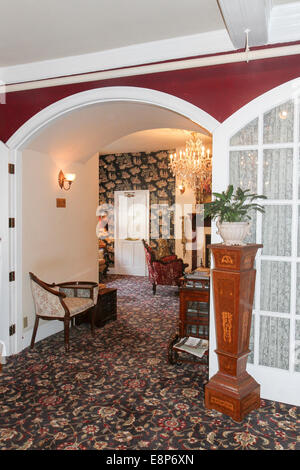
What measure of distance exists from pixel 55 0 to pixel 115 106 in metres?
1.47

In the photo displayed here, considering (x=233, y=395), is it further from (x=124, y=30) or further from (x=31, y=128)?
(x=31, y=128)

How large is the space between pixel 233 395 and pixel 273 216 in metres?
1.53

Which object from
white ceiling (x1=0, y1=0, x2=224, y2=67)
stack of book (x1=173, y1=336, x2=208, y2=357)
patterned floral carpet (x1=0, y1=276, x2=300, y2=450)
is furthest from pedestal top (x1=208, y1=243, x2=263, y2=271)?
white ceiling (x1=0, y1=0, x2=224, y2=67)

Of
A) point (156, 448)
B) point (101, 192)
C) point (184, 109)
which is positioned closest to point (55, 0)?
point (184, 109)

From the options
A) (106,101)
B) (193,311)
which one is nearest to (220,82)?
(106,101)

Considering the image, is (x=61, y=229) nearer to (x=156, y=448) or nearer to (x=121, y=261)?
(x=156, y=448)

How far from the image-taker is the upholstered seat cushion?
421 centimetres

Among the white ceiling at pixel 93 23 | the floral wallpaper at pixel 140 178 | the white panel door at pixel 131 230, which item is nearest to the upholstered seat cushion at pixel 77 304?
the white ceiling at pixel 93 23

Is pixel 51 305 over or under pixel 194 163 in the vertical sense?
under

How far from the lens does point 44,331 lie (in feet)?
15.0

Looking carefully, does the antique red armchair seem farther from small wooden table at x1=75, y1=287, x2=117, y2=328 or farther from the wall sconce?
the wall sconce

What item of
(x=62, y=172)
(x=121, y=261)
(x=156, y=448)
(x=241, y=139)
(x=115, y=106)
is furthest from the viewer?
(x=121, y=261)

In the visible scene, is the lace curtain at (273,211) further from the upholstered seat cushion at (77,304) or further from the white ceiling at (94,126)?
the upholstered seat cushion at (77,304)

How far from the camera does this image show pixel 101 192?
9945mm
